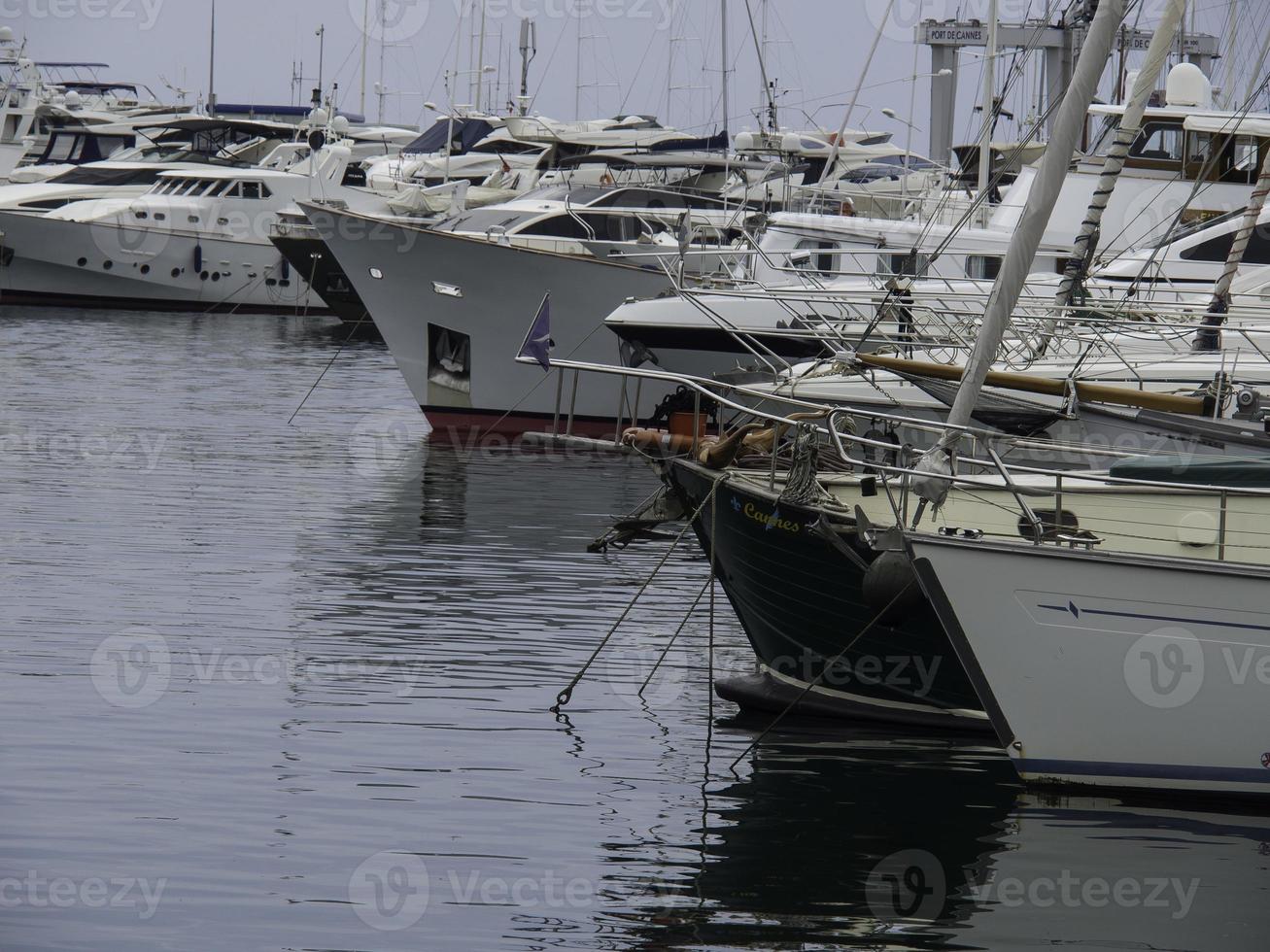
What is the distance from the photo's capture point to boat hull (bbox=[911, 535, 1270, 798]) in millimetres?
8820

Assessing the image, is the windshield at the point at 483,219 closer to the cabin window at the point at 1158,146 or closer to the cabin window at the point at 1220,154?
the cabin window at the point at 1158,146

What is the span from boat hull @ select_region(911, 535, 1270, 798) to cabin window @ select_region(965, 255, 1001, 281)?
1456 centimetres

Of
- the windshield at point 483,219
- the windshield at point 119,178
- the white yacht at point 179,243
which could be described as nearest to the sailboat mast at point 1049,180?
the windshield at point 483,219

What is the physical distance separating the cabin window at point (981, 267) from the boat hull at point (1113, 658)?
14.6 m

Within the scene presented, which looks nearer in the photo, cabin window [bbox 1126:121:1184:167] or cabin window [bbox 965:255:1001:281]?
cabin window [bbox 1126:121:1184:167]

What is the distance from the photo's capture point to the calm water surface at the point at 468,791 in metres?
7.87

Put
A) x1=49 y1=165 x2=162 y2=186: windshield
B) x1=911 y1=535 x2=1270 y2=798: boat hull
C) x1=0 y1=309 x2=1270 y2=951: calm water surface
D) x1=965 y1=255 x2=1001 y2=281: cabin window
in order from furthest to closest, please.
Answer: x1=49 y1=165 x2=162 y2=186: windshield < x1=965 y1=255 x2=1001 y2=281: cabin window < x1=911 y1=535 x2=1270 y2=798: boat hull < x1=0 y1=309 x2=1270 y2=951: calm water surface

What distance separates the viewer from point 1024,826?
9.09m

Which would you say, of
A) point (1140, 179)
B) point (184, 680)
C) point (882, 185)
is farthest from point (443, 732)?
point (882, 185)

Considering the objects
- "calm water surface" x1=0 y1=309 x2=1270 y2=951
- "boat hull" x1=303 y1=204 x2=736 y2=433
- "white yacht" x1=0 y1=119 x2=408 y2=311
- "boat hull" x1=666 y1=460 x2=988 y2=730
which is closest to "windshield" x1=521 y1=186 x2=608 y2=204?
"boat hull" x1=303 y1=204 x2=736 y2=433

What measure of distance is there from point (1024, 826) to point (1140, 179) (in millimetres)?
14927

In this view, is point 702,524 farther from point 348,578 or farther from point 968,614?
point 348,578

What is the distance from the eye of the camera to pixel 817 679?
10633 millimetres

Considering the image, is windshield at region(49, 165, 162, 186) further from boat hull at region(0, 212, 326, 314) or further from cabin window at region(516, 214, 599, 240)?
cabin window at region(516, 214, 599, 240)
